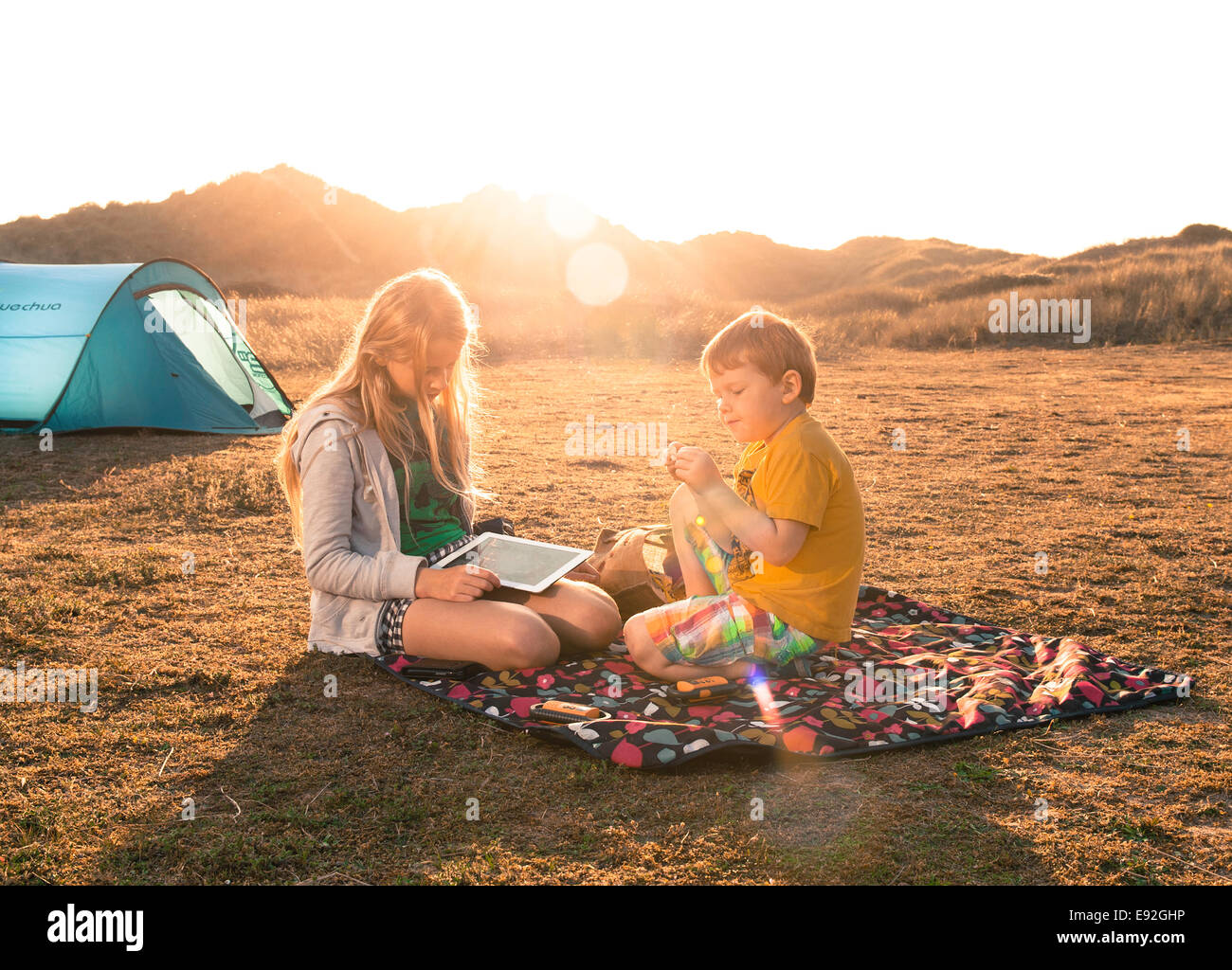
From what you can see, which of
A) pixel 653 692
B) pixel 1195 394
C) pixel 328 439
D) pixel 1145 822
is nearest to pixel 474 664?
pixel 653 692

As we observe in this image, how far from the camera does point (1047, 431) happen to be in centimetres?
923

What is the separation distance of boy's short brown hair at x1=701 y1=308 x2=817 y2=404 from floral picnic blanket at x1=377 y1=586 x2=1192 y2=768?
1124 millimetres

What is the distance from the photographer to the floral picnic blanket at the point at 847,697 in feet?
9.66

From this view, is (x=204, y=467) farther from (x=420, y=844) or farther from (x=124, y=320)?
(x=420, y=844)

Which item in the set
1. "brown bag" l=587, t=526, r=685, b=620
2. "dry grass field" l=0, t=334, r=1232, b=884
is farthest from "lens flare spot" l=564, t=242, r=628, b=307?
"brown bag" l=587, t=526, r=685, b=620

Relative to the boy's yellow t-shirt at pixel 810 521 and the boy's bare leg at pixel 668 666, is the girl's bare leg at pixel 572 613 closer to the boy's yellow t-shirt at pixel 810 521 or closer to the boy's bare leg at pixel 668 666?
the boy's bare leg at pixel 668 666

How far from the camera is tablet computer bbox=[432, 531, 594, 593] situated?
362 cm

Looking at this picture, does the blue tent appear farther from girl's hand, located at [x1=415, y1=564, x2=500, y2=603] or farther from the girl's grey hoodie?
girl's hand, located at [x1=415, y1=564, x2=500, y2=603]

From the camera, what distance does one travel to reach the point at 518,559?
3752 mm

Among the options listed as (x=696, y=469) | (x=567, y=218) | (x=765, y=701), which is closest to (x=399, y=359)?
(x=696, y=469)

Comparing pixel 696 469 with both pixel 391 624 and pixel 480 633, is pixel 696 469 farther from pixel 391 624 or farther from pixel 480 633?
pixel 391 624

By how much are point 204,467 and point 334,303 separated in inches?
615

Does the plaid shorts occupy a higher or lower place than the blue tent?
lower
